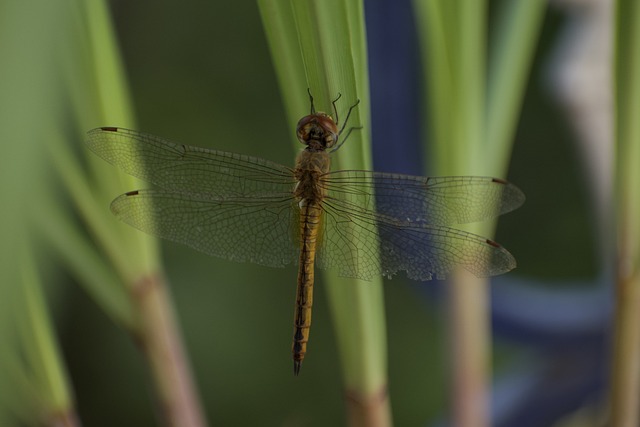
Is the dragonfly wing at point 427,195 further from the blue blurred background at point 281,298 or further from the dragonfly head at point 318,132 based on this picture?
the blue blurred background at point 281,298

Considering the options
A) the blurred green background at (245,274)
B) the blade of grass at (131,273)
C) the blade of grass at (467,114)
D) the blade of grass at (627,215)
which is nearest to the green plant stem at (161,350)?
the blade of grass at (131,273)

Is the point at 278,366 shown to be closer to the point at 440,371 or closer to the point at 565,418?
the point at 440,371

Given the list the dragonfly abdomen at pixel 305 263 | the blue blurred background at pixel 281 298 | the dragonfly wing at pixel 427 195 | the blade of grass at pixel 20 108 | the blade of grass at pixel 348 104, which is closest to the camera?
the blade of grass at pixel 20 108

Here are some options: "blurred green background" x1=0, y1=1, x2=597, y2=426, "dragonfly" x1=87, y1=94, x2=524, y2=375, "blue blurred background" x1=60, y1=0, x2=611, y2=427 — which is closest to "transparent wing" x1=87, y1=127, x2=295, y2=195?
"dragonfly" x1=87, y1=94, x2=524, y2=375

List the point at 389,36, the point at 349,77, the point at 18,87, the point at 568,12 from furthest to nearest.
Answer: the point at 568,12 < the point at 389,36 < the point at 349,77 < the point at 18,87

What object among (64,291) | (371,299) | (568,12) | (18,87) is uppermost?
(568,12)

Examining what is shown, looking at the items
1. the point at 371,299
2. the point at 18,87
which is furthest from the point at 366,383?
the point at 18,87

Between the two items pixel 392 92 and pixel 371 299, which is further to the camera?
pixel 392 92
